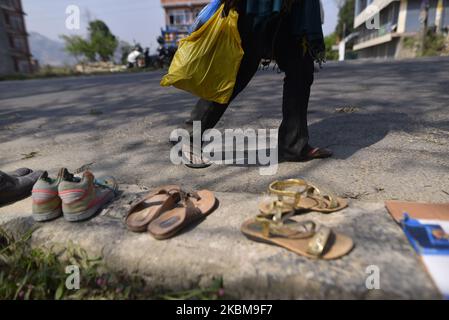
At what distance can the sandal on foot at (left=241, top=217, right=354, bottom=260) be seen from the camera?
1.10 metres

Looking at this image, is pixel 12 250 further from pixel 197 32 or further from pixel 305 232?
pixel 197 32

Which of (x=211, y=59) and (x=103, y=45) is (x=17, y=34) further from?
(x=211, y=59)

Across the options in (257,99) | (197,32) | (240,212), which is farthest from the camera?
(257,99)

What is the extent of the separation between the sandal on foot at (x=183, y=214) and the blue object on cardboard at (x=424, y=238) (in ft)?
2.56

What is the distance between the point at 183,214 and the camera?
135cm

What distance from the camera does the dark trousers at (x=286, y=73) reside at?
1.76 m

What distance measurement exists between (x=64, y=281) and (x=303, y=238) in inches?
34.9

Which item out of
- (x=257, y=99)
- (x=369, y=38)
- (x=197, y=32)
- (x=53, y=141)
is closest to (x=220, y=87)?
(x=197, y=32)

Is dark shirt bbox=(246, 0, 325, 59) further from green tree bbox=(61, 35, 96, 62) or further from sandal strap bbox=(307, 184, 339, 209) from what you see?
green tree bbox=(61, 35, 96, 62)

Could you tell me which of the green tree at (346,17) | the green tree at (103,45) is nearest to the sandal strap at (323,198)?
the green tree at (103,45)
